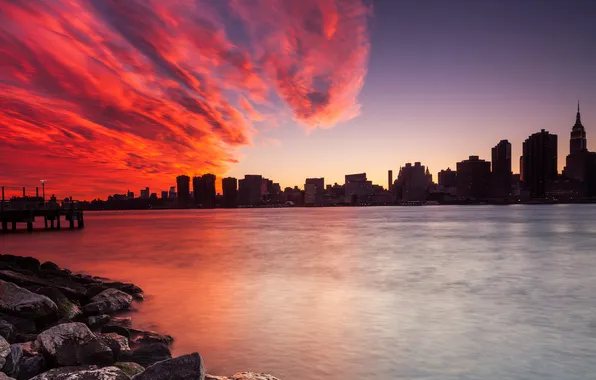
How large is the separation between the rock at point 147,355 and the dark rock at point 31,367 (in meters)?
1.64

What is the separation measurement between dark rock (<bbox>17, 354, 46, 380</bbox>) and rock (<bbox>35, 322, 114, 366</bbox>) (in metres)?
0.17

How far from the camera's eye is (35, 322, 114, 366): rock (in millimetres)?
8914

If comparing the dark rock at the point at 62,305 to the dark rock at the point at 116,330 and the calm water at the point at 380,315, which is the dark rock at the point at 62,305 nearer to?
the dark rock at the point at 116,330

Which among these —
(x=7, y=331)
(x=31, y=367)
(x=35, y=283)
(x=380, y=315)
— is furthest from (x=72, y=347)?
(x=380, y=315)

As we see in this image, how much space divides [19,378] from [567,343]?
14.5 meters

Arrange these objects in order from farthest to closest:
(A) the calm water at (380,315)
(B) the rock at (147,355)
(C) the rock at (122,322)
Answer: (C) the rock at (122,322)
(A) the calm water at (380,315)
(B) the rock at (147,355)

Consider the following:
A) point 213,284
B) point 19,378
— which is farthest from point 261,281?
point 19,378

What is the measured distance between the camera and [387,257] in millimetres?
37812

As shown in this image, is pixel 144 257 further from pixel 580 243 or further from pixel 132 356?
pixel 580 243

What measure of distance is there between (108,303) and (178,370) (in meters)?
11.8

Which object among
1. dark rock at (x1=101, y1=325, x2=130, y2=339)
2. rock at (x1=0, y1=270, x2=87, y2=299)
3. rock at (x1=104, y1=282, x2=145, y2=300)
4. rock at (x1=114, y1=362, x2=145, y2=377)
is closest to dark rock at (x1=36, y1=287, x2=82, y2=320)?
rock at (x1=0, y1=270, x2=87, y2=299)

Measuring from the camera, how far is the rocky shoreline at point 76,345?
7.52 meters

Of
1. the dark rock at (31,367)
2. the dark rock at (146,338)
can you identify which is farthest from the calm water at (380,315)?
the dark rock at (31,367)

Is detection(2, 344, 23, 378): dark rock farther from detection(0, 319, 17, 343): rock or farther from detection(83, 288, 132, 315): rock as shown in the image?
detection(83, 288, 132, 315): rock
